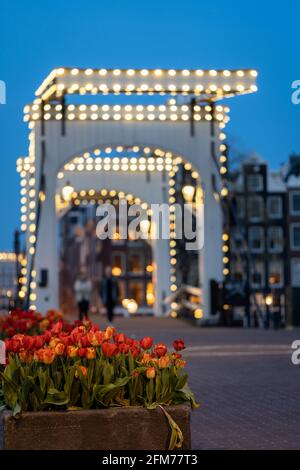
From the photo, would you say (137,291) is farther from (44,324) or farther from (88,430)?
(88,430)

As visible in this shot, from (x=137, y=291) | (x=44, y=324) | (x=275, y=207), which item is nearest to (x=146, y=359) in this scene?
(x=44, y=324)

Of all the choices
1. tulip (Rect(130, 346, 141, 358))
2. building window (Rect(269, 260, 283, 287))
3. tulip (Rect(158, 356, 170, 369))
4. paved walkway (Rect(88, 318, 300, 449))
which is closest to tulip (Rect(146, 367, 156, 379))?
tulip (Rect(158, 356, 170, 369))

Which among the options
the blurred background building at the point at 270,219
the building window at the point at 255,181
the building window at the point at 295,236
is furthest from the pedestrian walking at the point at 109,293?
the building window at the point at 295,236

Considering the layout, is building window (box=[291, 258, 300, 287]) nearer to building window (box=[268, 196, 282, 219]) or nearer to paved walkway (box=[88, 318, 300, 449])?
building window (box=[268, 196, 282, 219])

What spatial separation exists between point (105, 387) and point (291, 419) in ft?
11.6

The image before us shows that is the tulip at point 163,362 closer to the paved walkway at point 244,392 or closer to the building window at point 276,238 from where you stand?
the paved walkway at point 244,392

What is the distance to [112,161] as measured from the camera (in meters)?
44.5

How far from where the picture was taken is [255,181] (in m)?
78.9

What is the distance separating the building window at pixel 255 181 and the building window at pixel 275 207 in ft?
6.99

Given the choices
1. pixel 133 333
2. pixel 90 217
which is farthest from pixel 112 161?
pixel 90 217

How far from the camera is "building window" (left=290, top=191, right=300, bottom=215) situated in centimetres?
8081

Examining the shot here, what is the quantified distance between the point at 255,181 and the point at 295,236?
4.80 metres
